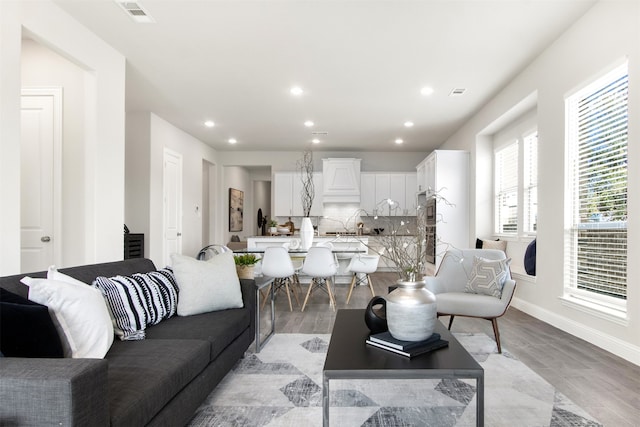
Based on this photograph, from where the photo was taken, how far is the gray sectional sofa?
1.02 meters

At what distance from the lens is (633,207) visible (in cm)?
279

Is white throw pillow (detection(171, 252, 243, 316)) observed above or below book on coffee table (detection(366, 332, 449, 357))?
above

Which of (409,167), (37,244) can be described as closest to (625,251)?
(37,244)

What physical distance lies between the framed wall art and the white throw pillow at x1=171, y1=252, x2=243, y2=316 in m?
7.11

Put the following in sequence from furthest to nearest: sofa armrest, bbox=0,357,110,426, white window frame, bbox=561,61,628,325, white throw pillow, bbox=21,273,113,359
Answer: white window frame, bbox=561,61,628,325 → white throw pillow, bbox=21,273,113,359 → sofa armrest, bbox=0,357,110,426

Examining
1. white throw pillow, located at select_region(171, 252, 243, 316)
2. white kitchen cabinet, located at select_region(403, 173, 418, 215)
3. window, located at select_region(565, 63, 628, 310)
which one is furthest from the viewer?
white kitchen cabinet, located at select_region(403, 173, 418, 215)

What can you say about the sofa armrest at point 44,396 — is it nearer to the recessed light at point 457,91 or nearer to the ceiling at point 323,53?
the ceiling at point 323,53

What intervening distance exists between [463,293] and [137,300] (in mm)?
2708

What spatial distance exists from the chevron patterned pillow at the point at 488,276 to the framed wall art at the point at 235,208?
7.24 meters

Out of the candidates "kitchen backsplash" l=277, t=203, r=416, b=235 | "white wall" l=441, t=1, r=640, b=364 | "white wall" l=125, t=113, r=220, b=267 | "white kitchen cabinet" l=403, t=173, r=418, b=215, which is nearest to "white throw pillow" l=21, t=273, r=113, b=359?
"white wall" l=441, t=1, r=640, b=364

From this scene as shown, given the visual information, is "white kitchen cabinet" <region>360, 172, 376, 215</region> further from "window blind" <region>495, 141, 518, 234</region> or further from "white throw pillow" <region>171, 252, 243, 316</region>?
"white throw pillow" <region>171, 252, 243, 316</region>

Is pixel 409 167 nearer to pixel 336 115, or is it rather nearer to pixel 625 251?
pixel 336 115

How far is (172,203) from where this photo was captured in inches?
275

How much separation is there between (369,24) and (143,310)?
3001 millimetres
